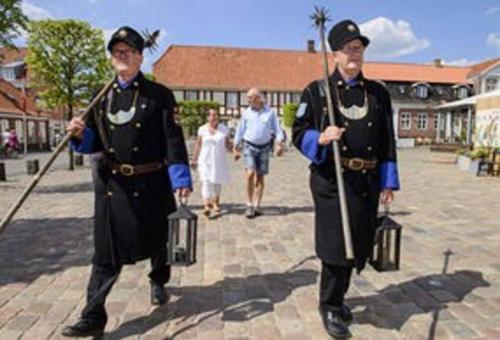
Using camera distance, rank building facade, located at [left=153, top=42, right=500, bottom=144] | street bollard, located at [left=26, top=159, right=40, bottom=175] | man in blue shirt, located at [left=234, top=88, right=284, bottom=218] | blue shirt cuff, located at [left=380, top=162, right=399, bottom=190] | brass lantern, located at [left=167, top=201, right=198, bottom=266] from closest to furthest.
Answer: blue shirt cuff, located at [left=380, top=162, right=399, bottom=190], brass lantern, located at [left=167, top=201, right=198, bottom=266], man in blue shirt, located at [left=234, top=88, right=284, bottom=218], street bollard, located at [left=26, top=159, right=40, bottom=175], building facade, located at [left=153, top=42, right=500, bottom=144]

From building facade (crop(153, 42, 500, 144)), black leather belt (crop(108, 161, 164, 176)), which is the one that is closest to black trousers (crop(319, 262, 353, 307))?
black leather belt (crop(108, 161, 164, 176))

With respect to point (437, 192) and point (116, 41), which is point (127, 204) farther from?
point (437, 192)

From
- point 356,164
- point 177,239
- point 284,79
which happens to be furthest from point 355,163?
point 284,79

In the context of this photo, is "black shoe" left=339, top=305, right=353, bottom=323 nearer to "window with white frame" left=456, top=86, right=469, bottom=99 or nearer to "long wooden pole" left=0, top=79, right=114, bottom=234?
"long wooden pole" left=0, top=79, right=114, bottom=234

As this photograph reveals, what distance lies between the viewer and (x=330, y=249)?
343cm

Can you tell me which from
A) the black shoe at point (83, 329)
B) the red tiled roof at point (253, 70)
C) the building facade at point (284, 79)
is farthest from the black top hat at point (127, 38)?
the red tiled roof at point (253, 70)

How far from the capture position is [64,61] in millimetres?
18828

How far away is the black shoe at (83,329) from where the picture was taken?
3346 millimetres

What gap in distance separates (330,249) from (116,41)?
199cm

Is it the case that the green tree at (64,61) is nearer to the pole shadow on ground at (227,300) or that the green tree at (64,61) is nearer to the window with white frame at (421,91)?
the pole shadow on ground at (227,300)

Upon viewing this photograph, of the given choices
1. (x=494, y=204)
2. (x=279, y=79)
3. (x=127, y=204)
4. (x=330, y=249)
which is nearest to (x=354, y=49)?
(x=330, y=249)

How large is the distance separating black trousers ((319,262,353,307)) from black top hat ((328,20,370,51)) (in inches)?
58.8

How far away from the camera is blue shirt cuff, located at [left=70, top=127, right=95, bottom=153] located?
350cm

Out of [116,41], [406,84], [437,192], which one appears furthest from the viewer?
[406,84]
